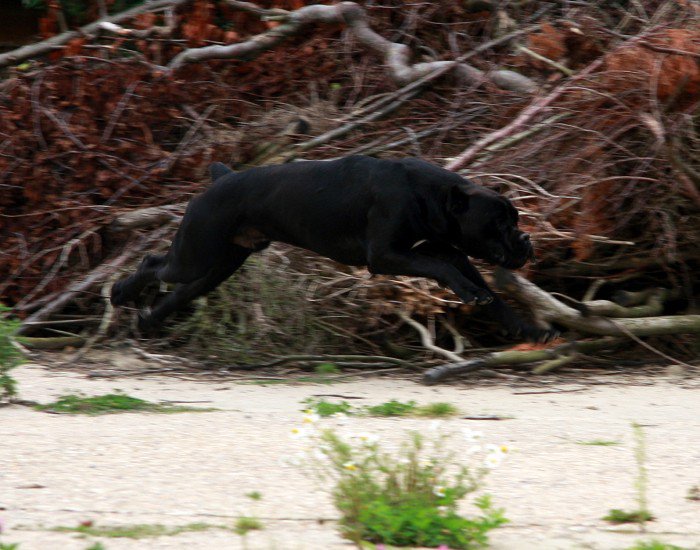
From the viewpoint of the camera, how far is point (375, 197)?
5.91m

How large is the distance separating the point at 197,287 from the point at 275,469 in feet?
9.70

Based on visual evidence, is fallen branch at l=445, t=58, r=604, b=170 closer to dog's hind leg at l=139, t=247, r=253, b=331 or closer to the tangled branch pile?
the tangled branch pile

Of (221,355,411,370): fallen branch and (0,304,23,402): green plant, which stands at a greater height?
(0,304,23,402): green plant

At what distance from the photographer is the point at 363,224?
606 cm

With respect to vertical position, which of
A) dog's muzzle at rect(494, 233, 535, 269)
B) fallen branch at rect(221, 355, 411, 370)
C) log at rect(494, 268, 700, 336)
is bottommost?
fallen branch at rect(221, 355, 411, 370)

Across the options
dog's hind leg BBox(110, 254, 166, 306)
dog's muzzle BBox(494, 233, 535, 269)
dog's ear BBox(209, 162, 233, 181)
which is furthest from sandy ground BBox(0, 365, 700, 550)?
dog's ear BBox(209, 162, 233, 181)

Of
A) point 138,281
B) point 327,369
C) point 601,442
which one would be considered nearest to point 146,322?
point 138,281

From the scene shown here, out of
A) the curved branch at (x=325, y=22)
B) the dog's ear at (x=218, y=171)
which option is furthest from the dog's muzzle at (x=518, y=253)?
the curved branch at (x=325, y=22)

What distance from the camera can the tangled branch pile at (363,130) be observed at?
24.1 feet

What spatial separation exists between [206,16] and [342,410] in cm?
585

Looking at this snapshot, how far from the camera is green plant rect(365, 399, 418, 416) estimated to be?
5324 millimetres

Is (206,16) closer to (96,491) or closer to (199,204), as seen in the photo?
(199,204)

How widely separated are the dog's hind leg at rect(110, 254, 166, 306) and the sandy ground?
41.7 inches

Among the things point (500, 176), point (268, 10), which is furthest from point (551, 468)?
point (268, 10)
